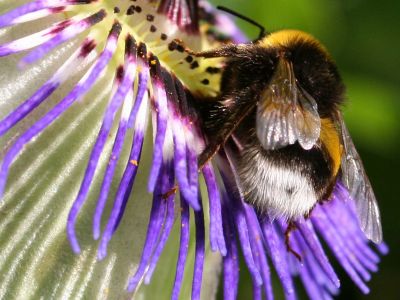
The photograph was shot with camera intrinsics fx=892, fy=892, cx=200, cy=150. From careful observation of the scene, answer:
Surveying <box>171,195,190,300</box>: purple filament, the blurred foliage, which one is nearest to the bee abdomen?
<box>171,195,190,300</box>: purple filament

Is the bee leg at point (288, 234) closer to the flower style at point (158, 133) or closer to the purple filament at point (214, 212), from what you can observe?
the flower style at point (158, 133)

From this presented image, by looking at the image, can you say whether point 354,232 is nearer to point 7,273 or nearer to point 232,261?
point 232,261

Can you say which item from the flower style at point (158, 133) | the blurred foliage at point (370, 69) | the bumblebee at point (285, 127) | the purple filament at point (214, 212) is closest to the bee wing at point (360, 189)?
the bumblebee at point (285, 127)

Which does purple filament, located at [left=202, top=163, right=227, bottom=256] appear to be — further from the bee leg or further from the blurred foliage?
the blurred foliage

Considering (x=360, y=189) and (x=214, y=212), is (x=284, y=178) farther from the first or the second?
(x=360, y=189)

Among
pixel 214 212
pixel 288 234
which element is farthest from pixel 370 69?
pixel 214 212
